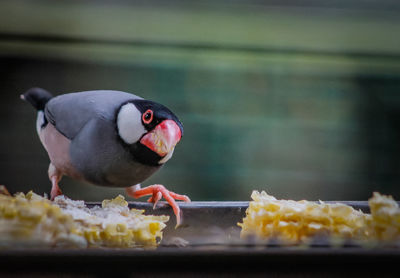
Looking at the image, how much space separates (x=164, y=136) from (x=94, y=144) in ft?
0.56

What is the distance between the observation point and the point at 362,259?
0.51 meters

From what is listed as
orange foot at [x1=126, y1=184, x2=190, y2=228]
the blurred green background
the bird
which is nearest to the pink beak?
the bird

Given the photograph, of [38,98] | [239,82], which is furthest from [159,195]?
[239,82]

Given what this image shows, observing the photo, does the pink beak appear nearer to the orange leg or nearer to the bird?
the bird

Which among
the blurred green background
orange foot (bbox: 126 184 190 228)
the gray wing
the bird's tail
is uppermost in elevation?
the blurred green background

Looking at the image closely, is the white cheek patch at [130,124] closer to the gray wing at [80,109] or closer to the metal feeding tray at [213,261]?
the gray wing at [80,109]

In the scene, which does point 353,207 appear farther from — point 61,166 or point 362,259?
point 61,166

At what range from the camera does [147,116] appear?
78cm

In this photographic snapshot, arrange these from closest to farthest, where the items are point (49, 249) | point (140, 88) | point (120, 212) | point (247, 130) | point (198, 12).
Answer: point (49, 249) < point (120, 212) < point (140, 88) < point (198, 12) < point (247, 130)

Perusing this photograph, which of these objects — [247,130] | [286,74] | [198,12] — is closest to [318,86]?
[286,74]

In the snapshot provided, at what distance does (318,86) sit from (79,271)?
1415mm

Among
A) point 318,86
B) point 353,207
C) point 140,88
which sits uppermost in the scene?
point 318,86

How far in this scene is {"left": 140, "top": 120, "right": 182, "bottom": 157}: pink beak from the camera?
75 centimetres

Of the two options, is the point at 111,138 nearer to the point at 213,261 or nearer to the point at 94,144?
the point at 94,144
